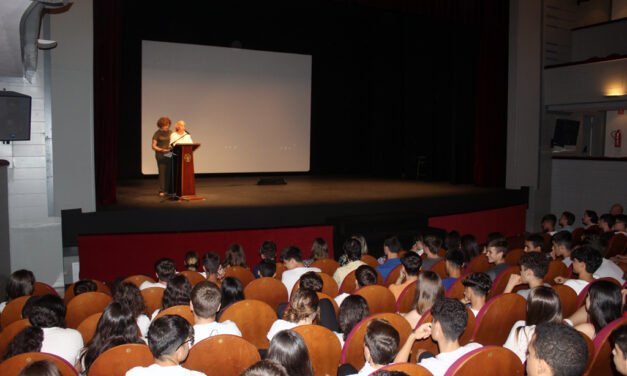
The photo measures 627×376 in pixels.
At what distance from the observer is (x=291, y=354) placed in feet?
7.11

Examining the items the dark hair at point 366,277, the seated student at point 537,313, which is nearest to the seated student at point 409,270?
the dark hair at point 366,277

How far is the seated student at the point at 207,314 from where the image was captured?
2.88 metres

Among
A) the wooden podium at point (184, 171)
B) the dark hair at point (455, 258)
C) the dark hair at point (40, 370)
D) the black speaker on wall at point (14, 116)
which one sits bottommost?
the dark hair at point (455, 258)

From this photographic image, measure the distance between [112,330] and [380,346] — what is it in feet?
4.24

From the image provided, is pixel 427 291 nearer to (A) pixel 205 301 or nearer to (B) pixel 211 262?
(A) pixel 205 301

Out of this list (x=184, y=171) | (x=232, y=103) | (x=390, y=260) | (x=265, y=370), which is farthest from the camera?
(x=232, y=103)

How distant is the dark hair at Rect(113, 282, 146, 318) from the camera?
330cm

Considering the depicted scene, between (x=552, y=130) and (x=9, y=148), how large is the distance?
933 centimetres

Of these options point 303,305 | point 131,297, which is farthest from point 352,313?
point 131,297

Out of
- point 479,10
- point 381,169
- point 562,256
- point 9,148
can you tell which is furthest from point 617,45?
point 9,148

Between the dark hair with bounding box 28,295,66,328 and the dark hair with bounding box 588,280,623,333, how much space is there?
2753 millimetres

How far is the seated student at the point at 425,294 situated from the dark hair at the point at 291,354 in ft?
3.99

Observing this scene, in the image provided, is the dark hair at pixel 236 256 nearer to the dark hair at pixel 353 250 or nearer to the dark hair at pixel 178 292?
the dark hair at pixel 353 250

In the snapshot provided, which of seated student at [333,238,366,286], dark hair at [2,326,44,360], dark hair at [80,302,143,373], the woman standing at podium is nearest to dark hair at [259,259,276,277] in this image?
seated student at [333,238,366,286]
